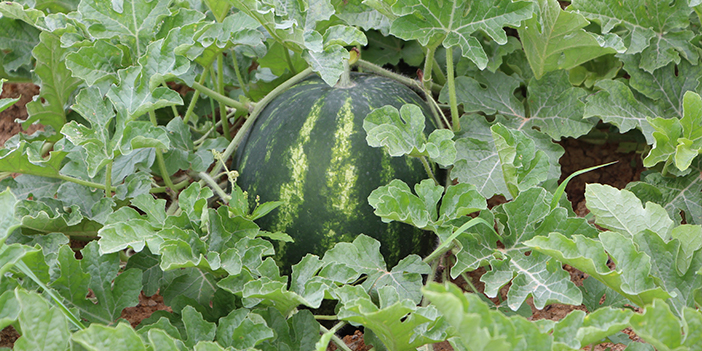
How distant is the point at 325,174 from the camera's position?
6.04 ft

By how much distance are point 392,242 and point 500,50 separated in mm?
867

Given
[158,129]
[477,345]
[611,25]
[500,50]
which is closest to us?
[477,345]

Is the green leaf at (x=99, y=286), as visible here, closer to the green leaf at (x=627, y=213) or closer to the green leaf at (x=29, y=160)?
the green leaf at (x=29, y=160)

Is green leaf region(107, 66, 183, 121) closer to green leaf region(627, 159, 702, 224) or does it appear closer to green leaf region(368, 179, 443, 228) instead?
green leaf region(368, 179, 443, 228)

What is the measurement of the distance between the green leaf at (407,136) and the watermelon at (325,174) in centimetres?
17

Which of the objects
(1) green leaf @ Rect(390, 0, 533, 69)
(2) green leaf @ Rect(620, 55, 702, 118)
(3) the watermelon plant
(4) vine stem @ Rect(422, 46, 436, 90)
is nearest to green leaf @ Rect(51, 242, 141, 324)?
(3) the watermelon plant

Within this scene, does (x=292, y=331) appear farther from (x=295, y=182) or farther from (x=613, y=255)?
(x=613, y=255)

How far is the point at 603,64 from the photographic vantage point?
96.0 inches

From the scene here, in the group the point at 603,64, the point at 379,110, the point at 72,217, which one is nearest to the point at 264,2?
the point at 379,110

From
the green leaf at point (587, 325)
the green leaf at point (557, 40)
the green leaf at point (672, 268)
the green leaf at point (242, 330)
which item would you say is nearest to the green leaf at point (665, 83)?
the green leaf at point (557, 40)

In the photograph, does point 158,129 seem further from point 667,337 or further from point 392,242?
point 667,337

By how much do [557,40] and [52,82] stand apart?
5.74 feet

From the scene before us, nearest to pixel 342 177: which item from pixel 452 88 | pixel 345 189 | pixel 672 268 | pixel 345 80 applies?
pixel 345 189

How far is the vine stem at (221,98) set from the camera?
2.01 meters
